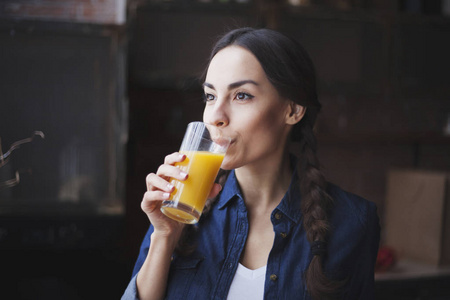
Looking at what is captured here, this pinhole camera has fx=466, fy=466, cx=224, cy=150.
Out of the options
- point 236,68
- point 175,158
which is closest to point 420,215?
point 236,68

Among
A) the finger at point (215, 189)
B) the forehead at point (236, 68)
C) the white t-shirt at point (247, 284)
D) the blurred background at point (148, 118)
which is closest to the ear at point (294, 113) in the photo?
the forehead at point (236, 68)

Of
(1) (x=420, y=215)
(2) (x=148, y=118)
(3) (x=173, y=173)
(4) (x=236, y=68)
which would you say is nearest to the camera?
(3) (x=173, y=173)

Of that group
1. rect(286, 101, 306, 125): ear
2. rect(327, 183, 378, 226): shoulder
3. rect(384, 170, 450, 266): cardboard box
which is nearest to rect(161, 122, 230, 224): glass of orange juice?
rect(286, 101, 306, 125): ear

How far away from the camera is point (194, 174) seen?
95 centimetres

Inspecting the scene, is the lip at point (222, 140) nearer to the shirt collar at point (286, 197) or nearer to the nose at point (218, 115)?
the nose at point (218, 115)

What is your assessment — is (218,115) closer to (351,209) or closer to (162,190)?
(162,190)

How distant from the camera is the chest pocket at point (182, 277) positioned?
1.06 metres

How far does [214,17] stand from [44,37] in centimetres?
84

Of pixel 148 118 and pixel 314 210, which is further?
pixel 148 118

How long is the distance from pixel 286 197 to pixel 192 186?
0.31 metres

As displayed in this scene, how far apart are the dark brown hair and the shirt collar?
0.05ft

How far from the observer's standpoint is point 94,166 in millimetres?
1933

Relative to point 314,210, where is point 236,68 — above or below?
above

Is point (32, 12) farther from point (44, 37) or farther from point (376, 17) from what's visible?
point (376, 17)
